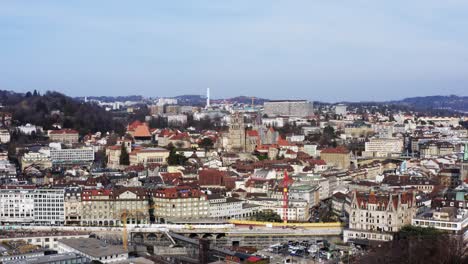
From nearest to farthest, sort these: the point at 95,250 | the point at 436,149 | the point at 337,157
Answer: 1. the point at 95,250
2. the point at 337,157
3. the point at 436,149

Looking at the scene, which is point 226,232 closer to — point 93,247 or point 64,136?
point 93,247

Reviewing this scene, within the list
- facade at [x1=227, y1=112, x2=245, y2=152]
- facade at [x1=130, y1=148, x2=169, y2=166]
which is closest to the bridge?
facade at [x1=130, y1=148, x2=169, y2=166]

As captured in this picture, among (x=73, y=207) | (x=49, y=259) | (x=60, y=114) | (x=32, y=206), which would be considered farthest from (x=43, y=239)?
(x=60, y=114)

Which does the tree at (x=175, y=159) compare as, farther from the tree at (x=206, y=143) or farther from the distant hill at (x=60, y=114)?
the distant hill at (x=60, y=114)

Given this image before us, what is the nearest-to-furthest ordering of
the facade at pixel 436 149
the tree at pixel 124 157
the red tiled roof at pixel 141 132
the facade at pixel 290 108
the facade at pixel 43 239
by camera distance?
the facade at pixel 43 239
the tree at pixel 124 157
the facade at pixel 436 149
the red tiled roof at pixel 141 132
the facade at pixel 290 108

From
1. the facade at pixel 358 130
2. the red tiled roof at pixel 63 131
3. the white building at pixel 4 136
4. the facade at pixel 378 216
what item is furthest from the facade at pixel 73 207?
the facade at pixel 358 130
